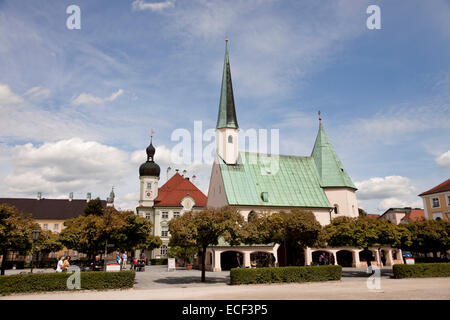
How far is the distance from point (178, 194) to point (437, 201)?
49578mm

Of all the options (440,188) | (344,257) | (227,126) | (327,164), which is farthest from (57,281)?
(440,188)

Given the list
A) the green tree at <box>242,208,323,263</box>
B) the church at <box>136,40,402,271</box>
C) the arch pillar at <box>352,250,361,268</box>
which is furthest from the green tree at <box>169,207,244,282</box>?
the arch pillar at <box>352,250,361,268</box>

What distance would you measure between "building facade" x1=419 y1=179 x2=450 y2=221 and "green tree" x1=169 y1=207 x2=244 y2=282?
146 ft

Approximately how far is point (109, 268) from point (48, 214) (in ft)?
227

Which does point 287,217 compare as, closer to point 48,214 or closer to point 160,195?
point 160,195

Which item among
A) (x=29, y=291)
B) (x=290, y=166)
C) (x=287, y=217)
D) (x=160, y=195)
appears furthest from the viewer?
(x=160, y=195)

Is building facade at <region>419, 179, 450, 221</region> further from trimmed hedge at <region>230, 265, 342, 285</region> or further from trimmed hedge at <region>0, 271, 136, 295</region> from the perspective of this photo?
trimmed hedge at <region>0, 271, 136, 295</region>

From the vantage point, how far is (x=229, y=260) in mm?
40625

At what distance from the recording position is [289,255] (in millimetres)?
42531

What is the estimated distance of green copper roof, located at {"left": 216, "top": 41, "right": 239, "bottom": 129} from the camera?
50469 mm

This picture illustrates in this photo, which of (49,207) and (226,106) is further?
(49,207)

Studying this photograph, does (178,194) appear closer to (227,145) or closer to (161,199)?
(161,199)

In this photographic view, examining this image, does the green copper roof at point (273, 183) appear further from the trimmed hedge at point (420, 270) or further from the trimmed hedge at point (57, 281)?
the trimmed hedge at point (57, 281)
